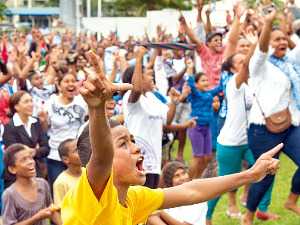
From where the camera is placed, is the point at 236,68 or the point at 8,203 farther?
the point at 236,68

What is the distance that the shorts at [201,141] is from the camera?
873 cm

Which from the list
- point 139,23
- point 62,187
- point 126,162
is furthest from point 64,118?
point 139,23

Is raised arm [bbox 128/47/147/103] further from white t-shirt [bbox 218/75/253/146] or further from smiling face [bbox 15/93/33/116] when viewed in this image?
smiling face [bbox 15/93/33/116]

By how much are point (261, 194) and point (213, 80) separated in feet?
11.5

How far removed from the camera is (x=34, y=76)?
374 inches

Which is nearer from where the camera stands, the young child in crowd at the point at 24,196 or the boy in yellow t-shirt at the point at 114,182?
the boy in yellow t-shirt at the point at 114,182

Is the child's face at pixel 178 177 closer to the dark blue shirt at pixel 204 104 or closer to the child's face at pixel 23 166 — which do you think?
the child's face at pixel 23 166

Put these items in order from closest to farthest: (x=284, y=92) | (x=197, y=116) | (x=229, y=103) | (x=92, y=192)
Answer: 1. (x=92, y=192)
2. (x=284, y=92)
3. (x=229, y=103)
4. (x=197, y=116)

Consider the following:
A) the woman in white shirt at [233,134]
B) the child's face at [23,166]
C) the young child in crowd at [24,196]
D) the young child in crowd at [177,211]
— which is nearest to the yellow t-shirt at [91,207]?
the young child in crowd at [177,211]

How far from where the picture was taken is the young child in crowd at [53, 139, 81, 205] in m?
5.63

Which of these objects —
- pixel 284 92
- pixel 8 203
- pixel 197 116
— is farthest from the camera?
pixel 197 116

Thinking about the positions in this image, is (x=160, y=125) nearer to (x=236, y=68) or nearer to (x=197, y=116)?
(x=236, y=68)

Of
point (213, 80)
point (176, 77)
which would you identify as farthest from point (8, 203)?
point (176, 77)

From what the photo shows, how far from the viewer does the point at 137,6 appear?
53.7 metres
